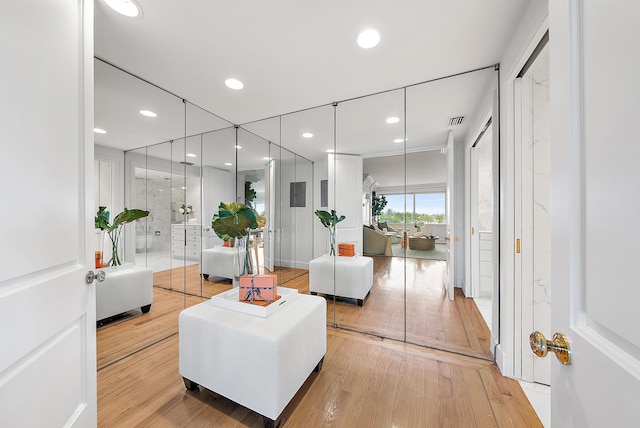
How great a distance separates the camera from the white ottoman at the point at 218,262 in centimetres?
264

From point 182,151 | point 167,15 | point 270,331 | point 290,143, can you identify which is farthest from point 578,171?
point 182,151

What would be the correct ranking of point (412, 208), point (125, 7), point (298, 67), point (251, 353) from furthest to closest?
point (412, 208), point (298, 67), point (125, 7), point (251, 353)

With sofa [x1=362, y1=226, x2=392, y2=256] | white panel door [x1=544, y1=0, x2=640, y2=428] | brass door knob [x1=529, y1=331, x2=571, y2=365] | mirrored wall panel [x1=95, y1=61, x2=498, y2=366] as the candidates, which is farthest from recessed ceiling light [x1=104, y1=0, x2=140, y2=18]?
sofa [x1=362, y1=226, x2=392, y2=256]

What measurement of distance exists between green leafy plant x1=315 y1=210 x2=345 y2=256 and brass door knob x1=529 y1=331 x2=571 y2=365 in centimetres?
206

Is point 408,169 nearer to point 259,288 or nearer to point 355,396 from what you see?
point 259,288

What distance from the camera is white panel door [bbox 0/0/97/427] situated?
2.15 ft

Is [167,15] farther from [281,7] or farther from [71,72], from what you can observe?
[71,72]

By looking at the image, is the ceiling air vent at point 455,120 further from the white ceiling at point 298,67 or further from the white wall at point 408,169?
the white wall at point 408,169

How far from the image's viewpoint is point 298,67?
74.4 inches

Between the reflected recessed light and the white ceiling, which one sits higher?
the white ceiling

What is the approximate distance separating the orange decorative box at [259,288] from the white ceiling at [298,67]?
1636 mm

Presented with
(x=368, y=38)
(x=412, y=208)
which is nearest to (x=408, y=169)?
(x=412, y=208)

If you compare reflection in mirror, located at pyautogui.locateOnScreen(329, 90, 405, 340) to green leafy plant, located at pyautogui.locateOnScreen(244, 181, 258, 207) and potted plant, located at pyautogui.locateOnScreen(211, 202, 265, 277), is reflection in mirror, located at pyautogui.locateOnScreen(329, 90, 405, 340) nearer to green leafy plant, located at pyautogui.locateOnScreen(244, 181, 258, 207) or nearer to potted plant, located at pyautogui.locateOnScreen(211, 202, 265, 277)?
green leafy plant, located at pyautogui.locateOnScreen(244, 181, 258, 207)

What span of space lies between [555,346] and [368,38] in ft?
6.05
